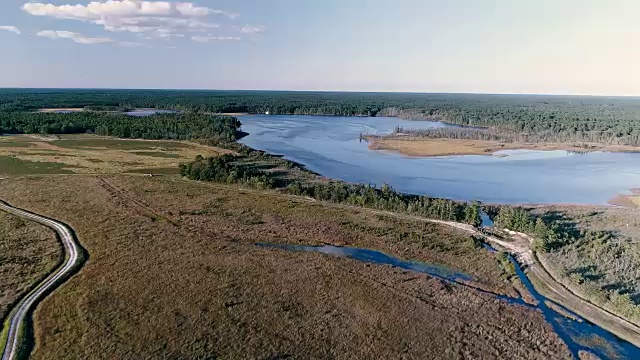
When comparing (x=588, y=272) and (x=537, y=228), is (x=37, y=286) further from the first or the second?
(x=537, y=228)

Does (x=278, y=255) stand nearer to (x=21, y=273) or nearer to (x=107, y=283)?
(x=107, y=283)

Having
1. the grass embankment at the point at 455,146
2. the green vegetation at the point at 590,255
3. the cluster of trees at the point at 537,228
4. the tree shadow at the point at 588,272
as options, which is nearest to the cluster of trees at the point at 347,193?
the cluster of trees at the point at 537,228

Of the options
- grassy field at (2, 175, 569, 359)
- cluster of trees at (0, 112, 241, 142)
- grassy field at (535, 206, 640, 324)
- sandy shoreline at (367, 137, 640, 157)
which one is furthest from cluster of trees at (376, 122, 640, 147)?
grassy field at (2, 175, 569, 359)

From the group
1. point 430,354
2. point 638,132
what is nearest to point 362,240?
point 430,354

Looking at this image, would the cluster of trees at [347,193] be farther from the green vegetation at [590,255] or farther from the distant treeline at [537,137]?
the distant treeline at [537,137]

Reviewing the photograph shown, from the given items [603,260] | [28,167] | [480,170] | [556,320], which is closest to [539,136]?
[480,170]

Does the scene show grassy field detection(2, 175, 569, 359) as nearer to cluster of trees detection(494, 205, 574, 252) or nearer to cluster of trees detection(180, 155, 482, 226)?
cluster of trees detection(180, 155, 482, 226)
